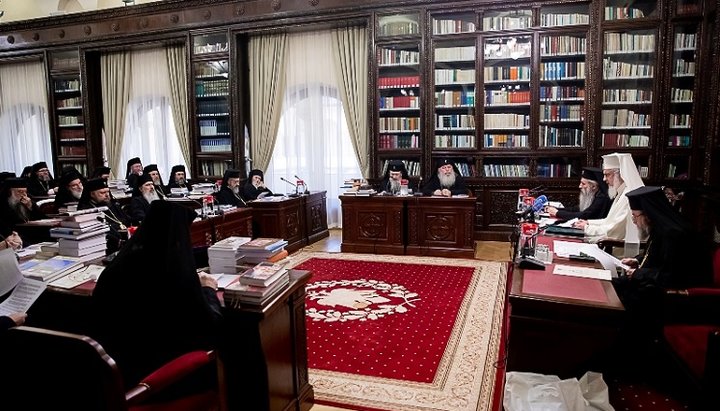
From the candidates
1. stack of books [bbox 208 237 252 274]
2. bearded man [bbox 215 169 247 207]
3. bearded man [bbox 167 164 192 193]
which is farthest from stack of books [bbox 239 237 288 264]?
bearded man [bbox 167 164 192 193]

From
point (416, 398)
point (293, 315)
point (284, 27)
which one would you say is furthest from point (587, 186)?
point (284, 27)

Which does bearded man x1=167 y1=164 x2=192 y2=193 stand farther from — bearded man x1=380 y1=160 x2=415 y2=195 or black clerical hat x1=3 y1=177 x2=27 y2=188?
bearded man x1=380 y1=160 x2=415 y2=195

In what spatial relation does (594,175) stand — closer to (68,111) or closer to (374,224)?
(374,224)

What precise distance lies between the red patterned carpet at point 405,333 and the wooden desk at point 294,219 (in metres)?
0.87

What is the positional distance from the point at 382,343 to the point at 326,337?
0.45 m

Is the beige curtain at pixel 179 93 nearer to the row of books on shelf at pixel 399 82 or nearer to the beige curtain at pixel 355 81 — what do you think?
the beige curtain at pixel 355 81

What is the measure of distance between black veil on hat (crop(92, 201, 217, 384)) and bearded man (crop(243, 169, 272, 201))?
16.8 feet

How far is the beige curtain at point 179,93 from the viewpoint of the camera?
9.08 meters

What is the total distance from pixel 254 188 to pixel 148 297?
5.53m

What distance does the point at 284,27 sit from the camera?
819 centimetres

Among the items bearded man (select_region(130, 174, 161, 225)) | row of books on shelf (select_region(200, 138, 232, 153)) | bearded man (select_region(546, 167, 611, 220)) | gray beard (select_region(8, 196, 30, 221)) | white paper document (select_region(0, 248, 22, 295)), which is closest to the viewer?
white paper document (select_region(0, 248, 22, 295))

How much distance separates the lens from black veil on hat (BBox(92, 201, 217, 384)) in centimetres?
186

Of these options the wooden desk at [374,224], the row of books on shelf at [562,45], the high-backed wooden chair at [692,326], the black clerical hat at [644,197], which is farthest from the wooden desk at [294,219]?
the high-backed wooden chair at [692,326]

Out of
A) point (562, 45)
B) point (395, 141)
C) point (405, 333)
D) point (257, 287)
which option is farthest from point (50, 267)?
point (562, 45)
